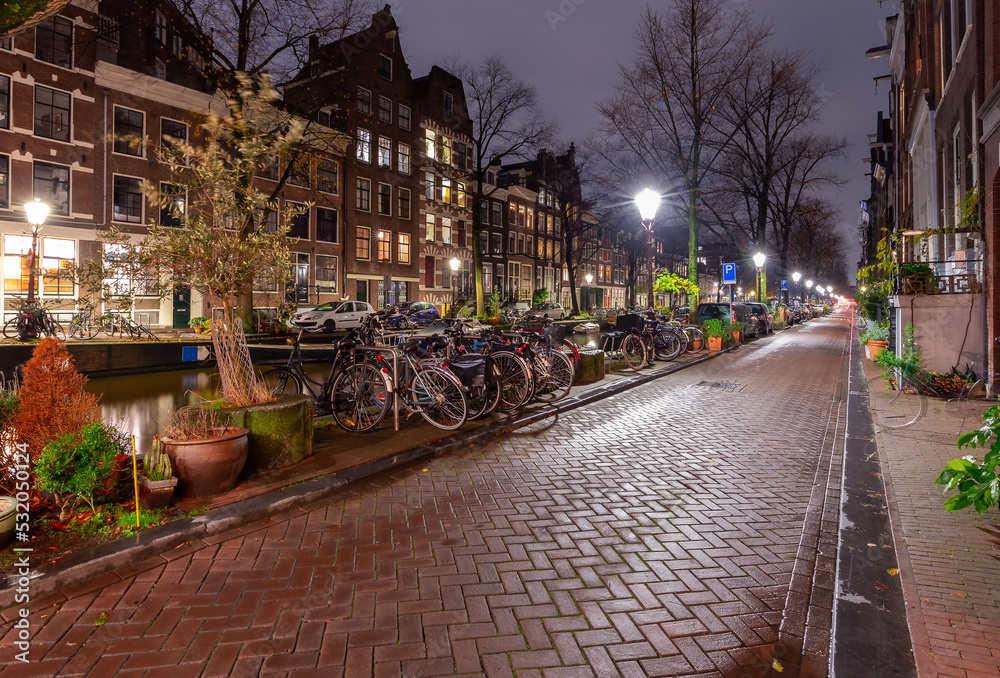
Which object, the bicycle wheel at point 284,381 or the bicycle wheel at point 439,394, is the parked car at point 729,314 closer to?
the bicycle wheel at point 439,394

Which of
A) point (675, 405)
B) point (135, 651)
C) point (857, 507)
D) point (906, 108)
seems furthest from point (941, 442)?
point (906, 108)

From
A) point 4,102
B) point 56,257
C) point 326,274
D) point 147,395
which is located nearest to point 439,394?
point 147,395

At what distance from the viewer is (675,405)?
32.7 ft

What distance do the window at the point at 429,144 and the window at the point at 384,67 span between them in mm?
4608

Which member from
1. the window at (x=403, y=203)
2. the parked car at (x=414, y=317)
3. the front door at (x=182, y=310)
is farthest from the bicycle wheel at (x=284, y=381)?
the window at (x=403, y=203)

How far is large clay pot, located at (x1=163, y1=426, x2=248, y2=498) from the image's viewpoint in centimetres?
468

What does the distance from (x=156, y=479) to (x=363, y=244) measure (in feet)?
110

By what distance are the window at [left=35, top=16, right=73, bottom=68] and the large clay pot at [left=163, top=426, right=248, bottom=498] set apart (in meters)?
26.9

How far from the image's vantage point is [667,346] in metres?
17.4

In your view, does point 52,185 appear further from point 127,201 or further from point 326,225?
point 326,225

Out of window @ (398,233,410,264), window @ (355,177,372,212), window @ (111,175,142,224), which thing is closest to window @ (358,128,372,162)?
window @ (355,177,372,212)

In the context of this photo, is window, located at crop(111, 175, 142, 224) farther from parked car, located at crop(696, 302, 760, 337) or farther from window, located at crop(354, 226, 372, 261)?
parked car, located at crop(696, 302, 760, 337)

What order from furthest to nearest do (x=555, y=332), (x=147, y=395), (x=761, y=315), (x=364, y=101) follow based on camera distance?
(x=364, y=101) < (x=761, y=315) < (x=555, y=332) < (x=147, y=395)

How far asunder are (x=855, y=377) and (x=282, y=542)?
14.3m
